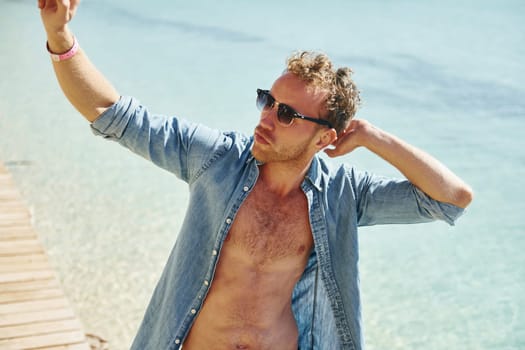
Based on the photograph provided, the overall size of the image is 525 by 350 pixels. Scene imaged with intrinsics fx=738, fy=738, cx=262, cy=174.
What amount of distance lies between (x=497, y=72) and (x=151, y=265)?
26.2ft

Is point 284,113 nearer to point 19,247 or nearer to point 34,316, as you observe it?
point 34,316

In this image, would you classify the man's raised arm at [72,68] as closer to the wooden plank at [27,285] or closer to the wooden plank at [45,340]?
the wooden plank at [45,340]

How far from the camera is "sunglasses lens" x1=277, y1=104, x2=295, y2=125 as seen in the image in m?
2.18

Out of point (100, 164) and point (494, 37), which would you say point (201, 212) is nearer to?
point (100, 164)

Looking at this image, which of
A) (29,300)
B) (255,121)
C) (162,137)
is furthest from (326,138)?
(255,121)

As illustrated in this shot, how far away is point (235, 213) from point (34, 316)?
1.91 m

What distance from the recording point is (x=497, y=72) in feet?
38.4

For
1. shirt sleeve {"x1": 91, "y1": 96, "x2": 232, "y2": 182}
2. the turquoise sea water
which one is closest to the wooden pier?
the turquoise sea water

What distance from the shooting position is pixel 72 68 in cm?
191

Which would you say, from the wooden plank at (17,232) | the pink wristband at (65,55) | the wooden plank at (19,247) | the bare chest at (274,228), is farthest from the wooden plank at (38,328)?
the pink wristband at (65,55)

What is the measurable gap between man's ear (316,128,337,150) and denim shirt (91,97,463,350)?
3.4 inches

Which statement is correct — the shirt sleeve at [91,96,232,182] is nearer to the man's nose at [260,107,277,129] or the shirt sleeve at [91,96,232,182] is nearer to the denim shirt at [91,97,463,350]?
the denim shirt at [91,97,463,350]

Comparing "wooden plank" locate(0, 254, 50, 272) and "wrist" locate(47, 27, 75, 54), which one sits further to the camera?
"wooden plank" locate(0, 254, 50, 272)

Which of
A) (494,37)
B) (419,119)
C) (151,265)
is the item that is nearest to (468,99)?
(419,119)
